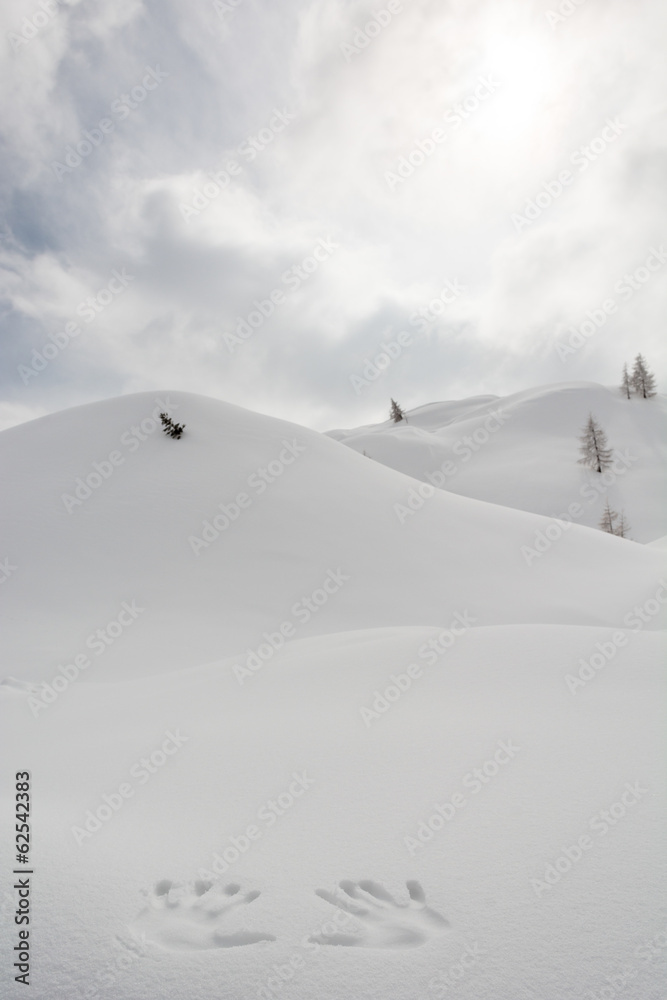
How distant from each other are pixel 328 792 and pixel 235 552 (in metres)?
10.6

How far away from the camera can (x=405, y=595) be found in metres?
12.9

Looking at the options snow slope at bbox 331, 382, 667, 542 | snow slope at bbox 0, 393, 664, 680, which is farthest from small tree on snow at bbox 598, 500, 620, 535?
snow slope at bbox 0, 393, 664, 680

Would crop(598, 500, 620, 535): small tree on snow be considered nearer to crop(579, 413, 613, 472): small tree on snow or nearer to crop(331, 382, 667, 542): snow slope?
crop(331, 382, 667, 542): snow slope

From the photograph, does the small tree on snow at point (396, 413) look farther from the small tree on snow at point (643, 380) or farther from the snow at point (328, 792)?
the snow at point (328, 792)

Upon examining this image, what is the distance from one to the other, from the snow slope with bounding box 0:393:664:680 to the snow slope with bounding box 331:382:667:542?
2201 centimetres

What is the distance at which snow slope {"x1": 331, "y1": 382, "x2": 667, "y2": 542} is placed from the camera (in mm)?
38406

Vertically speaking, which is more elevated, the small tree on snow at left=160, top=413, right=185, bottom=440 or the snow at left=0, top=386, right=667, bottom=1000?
the small tree on snow at left=160, top=413, right=185, bottom=440

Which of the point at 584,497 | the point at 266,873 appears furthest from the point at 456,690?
the point at 584,497

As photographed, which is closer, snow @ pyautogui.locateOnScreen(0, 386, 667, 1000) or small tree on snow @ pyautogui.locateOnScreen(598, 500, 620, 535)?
snow @ pyautogui.locateOnScreen(0, 386, 667, 1000)

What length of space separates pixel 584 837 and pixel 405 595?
1006 cm

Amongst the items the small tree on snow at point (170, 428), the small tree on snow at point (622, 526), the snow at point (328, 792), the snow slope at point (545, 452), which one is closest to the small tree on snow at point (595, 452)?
the snow slope at point (545, 452)

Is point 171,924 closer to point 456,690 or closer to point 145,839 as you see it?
point 145,839

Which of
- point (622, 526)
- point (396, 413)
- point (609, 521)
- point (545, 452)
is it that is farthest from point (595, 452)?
point (396, 413)

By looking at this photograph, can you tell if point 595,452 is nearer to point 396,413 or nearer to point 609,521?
point 609,521
